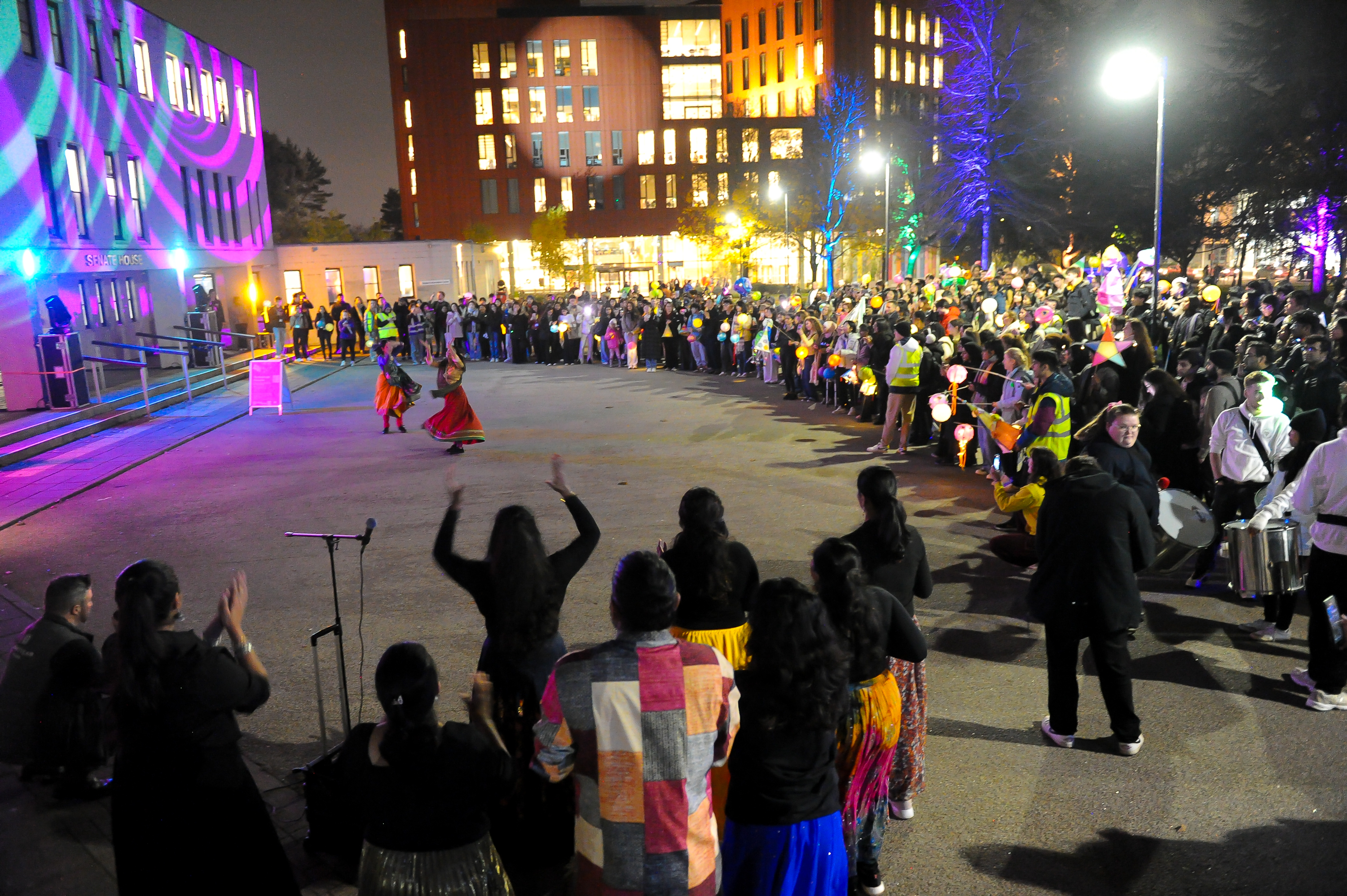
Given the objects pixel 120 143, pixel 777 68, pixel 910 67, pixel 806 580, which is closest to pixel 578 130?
pixel 777 68

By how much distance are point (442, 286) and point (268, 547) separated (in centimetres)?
3591

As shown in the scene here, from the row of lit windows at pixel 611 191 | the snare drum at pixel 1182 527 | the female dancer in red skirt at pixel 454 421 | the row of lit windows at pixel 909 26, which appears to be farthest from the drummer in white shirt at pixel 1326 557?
the row of lit windows at pixel 909 26

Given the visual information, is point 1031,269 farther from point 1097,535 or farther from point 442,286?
point 1097,535

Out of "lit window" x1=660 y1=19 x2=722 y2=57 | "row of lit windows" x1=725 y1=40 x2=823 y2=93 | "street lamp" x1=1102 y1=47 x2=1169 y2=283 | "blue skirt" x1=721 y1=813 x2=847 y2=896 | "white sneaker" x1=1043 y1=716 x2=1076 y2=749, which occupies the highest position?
"lit window" x1=660 y1=19 x2=722 y2=57

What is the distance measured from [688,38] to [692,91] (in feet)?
14.2

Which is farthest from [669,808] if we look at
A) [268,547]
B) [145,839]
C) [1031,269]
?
[1031,269]

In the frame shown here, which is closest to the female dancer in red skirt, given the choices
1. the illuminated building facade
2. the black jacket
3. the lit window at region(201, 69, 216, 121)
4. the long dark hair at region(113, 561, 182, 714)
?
the illuminated building facade

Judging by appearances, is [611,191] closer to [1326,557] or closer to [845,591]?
[1326,557]

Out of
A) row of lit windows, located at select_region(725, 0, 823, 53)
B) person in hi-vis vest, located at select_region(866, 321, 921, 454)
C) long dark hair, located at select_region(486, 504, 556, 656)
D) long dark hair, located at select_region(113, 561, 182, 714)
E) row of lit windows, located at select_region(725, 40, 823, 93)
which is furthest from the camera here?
row of lit windows, located at select_region(725, 40, 823, 93)

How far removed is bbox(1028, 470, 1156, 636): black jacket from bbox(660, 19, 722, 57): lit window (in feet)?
254

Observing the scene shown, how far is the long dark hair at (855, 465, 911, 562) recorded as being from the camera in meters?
4.26

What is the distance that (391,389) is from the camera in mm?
16031

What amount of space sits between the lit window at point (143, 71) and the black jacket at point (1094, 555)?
3137 cm

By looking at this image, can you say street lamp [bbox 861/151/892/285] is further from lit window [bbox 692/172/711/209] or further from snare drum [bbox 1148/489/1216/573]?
lit window [bbox 692/172/711/209]
